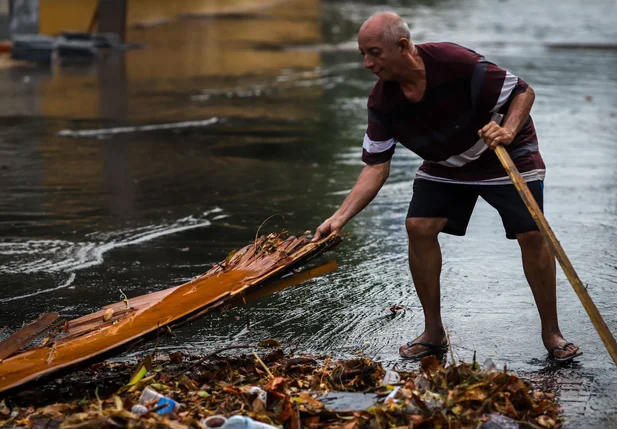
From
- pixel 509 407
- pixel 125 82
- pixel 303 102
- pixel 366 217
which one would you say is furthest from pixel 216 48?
pixel 509 407

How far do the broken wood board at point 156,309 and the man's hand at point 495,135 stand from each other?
85 centimetres

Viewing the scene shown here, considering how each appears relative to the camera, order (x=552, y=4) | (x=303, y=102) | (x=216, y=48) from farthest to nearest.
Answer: (x=552, y=4), (x=216, y=48), (x=303, y=102)

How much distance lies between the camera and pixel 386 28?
14.3ft

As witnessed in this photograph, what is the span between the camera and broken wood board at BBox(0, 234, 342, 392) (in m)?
4.18

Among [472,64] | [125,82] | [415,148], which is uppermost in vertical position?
[472,64]

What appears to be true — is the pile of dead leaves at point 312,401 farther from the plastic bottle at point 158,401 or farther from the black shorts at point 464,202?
the black shorts at point 464,202

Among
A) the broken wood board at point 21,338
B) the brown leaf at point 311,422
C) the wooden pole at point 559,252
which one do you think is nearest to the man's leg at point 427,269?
the wooden pole at point 559,252

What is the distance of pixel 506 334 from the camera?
521 cm

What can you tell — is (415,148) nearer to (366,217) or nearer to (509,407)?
(509,407)

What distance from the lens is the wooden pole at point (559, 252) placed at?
164 inches

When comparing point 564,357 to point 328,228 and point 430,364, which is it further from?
point 328,228

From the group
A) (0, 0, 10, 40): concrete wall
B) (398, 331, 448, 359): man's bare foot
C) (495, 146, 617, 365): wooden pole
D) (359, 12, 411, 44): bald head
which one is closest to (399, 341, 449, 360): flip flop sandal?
(398, 331, 448, 359): man's bare foot

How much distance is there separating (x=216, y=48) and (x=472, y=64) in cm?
1799

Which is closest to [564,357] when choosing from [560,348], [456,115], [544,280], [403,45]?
[560,348]
